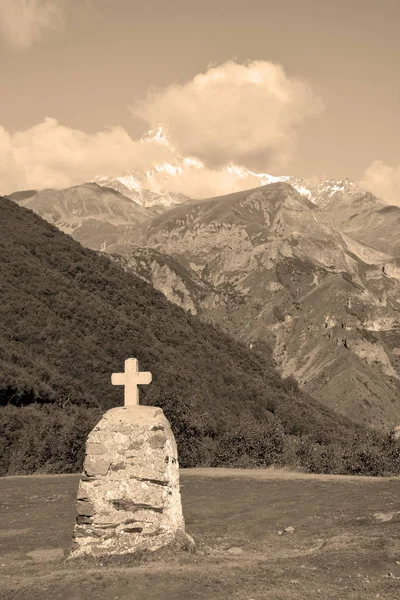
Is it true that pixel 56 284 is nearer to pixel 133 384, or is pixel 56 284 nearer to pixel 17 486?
pixel 17 486

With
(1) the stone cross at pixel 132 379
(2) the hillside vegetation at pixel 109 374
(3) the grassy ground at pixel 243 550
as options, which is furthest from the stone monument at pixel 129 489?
(2) the hillside vegetation at pixel 109 374

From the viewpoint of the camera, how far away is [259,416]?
74250 mm

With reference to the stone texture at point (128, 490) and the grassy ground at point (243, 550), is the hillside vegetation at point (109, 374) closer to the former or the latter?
the grassy ground at point (243, 550)

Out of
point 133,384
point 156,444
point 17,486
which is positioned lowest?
point 17,486

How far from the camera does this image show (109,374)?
62.2 m

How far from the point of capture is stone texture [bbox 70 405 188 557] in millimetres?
12859

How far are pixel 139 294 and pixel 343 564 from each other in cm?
8303

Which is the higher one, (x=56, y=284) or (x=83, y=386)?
(x=56, y=284)

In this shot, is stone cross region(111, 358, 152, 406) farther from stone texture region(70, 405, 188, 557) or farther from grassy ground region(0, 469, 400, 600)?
grassy ground region(0, 469, 400, 600)

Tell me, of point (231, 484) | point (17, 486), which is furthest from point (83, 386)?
point (231, 484)

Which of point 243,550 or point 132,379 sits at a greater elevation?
point 132,379

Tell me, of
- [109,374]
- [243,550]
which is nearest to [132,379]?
[243,550]

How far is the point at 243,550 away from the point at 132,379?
4.98 meters

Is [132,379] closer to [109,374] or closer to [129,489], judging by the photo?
[129,489]
